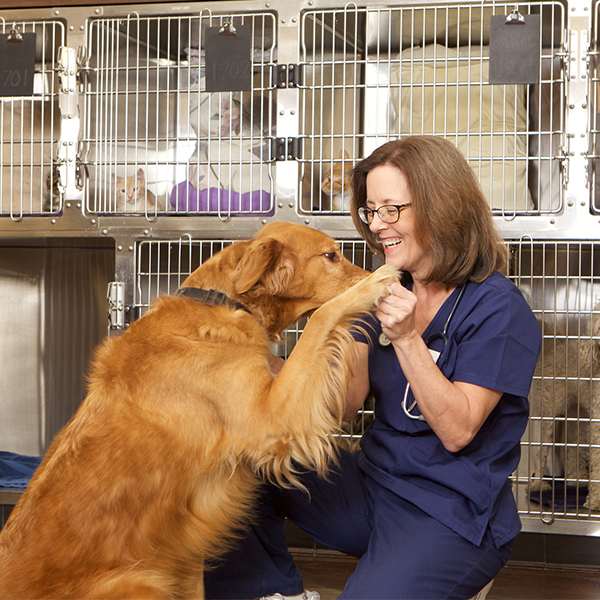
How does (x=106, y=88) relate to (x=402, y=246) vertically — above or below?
above

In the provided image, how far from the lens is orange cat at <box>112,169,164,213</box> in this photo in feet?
7.66

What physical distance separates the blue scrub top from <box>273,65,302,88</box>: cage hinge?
101 cm

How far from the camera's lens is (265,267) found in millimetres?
1618

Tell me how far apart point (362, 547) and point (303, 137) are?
128cm

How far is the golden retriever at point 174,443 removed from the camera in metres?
1.38

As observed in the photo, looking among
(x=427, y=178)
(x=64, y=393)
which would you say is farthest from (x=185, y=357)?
(x=64, y=393)

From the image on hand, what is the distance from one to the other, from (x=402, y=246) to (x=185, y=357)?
57cm

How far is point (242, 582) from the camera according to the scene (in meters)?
A: 1.74

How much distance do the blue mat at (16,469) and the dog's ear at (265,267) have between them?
129 centimetres

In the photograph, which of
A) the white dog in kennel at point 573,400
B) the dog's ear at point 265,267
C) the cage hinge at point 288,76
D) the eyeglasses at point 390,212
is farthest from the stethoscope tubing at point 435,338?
the cage hinge at point 288,76

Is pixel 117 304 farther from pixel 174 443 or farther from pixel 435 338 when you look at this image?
pixel 435 338

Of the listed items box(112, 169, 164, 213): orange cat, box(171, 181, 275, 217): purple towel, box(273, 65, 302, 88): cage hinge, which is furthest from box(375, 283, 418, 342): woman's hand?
box(112, 169, 164, 213): orange cat

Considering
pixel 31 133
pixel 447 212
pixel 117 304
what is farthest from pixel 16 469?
pixel 447 212

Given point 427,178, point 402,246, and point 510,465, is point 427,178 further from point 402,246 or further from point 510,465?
point 510,465
